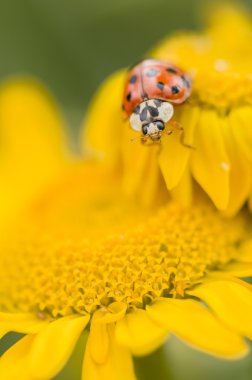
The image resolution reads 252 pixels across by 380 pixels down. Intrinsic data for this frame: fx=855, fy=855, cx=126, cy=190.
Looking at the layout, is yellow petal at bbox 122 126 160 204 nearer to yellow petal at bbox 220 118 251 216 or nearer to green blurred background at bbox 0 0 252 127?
yellow petal at bbox 220 118 251 216

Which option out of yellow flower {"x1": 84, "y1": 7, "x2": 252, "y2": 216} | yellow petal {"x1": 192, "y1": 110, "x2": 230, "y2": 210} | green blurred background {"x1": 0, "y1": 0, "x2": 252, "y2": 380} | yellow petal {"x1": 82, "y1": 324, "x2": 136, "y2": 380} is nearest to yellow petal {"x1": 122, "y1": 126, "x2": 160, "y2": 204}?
yellow flower {"x1": 84, "y1": 7, "x2": 252, "y2": 216}

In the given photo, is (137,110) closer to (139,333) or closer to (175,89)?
(175,89)

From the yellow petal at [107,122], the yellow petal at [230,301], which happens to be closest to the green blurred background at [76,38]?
the yellow petal at [107,122]

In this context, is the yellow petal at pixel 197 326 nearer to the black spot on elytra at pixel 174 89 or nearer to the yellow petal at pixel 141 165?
the yellow petal at pixel 141 165

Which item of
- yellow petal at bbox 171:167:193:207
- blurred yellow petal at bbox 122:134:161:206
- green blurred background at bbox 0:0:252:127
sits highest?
green blurred background at bbox 0:0:252:127

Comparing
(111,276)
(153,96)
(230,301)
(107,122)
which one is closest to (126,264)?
(111,276)
